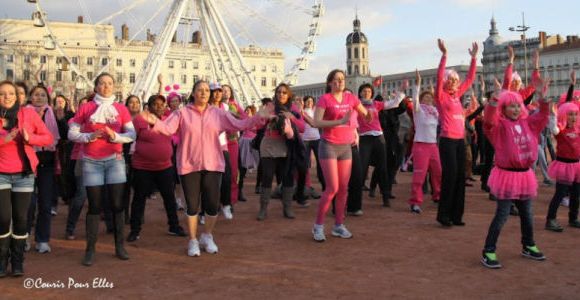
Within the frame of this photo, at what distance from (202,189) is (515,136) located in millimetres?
3210

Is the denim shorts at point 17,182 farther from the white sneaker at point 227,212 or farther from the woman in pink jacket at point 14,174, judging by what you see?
the white sneaker at point 227,212

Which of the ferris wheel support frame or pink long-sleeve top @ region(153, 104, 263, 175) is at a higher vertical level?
the ferris wheel support frame

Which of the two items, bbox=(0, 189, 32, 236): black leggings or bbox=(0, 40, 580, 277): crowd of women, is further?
bbox=(0, 40, 580, 277): crowd of women

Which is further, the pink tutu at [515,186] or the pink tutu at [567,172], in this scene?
A: the pink tutu at [567,172]

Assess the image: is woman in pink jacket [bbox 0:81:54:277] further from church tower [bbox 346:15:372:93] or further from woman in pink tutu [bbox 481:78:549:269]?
church tower [bbox 346:15:372:93]

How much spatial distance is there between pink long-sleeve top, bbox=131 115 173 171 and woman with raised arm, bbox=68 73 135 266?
1003 millimetres

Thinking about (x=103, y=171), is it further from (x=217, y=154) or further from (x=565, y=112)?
(x=565, y=112)

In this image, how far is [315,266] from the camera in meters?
5.03

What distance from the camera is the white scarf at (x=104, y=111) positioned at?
5371 millimetres

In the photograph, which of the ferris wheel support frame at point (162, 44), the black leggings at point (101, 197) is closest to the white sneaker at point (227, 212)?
the black leggings at point (101, 197)

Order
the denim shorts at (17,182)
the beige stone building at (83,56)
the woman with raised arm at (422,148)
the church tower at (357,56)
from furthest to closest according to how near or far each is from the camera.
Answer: the church tower at (357,56), the beige stone building at (83,56), the woman with raised arm at (422,148), the denim shorts at (17,182)

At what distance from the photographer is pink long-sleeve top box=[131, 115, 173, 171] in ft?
21.2

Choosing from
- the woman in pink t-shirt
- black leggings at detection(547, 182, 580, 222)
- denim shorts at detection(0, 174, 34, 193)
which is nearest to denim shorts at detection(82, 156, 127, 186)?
denim shorts at detection(0, 174, 34, 193)

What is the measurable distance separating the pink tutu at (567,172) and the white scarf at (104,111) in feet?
17.3
